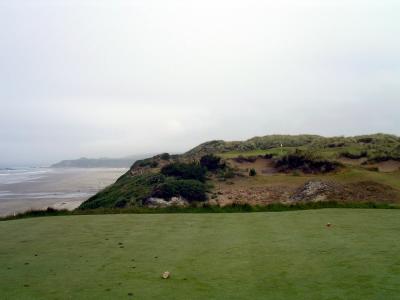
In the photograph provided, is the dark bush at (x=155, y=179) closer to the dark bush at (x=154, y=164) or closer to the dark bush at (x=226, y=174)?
the dark bush at (x=226, y=174)

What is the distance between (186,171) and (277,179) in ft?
22.2

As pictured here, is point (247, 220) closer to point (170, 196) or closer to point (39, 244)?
point (39, 244)

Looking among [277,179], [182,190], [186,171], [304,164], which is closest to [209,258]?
[182,190]

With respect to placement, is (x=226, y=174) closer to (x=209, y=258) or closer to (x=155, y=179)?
(x=155, y=179)

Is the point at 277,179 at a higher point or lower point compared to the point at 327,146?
lower

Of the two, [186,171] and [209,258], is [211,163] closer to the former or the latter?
[186,171]

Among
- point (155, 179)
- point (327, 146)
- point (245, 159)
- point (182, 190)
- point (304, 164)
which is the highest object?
point (327, 146)

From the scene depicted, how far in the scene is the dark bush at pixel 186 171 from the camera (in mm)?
30611

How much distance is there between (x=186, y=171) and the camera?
31.2 meters

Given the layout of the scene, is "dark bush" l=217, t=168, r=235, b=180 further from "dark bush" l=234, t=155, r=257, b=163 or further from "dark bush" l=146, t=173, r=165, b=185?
"dark bush" l=234, t=155, r=257, b=163

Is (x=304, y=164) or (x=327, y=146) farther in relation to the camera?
(x=327, y=146)

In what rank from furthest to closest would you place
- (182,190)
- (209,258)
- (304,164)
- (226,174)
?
(304,164) → (226,174) → (182,190) → (209,258)

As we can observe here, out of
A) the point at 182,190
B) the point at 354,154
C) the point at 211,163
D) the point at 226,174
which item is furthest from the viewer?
the point at 211,163

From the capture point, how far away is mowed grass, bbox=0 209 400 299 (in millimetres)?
4641
